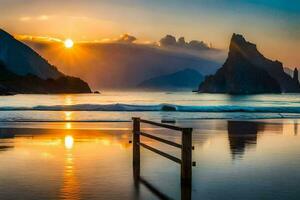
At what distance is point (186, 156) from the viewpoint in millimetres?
10703

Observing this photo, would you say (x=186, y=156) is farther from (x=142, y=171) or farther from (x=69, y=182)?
(x=69, y=182)

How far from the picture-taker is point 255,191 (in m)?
10.3

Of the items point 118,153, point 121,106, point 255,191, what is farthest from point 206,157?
point 121,106

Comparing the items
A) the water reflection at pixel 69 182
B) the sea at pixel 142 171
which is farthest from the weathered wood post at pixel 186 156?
the water reflection at pixel 69 182

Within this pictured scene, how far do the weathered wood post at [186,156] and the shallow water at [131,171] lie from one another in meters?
0.23

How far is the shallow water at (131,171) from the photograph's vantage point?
→ 10078mm

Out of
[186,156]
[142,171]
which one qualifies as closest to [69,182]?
[142,171]

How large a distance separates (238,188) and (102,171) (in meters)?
3.86

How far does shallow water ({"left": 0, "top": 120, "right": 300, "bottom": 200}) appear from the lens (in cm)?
1008

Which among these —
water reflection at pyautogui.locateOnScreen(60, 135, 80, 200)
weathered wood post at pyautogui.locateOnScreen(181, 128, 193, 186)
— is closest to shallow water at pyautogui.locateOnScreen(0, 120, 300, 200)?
water reflection at pyautogui.locateOnScreen(60, 135, 80, 200)

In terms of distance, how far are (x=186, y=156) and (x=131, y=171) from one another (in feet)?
8.89

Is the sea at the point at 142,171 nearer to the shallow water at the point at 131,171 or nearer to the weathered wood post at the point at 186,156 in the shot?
the shallow water at the point at 131,171

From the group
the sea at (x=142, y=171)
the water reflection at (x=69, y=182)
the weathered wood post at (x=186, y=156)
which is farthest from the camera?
the weathered wood post at (x=186, y=156)

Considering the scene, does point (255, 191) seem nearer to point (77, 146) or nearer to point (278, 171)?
point (278, 171)
